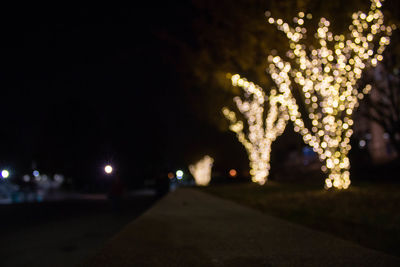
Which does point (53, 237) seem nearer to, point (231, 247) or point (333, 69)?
point (231, 247)

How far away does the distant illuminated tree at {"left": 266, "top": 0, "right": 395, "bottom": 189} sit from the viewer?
42.2 feet

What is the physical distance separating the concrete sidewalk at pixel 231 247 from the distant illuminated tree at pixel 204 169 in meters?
39.5

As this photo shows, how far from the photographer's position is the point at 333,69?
546 inches

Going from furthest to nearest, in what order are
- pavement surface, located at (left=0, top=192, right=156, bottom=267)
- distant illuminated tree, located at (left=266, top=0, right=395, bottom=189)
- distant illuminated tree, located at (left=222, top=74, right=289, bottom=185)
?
distant illuminated tree, located at (left=222, top=74, right=289, bottom=185), distant illuminated tree, located at (left=266, top=0, right=395, bottom=189), pavement surface, located at (left=0, top=192, right=156, bottom=267)

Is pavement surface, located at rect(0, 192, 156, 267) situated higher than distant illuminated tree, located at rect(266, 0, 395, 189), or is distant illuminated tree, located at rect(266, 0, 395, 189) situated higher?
distant illuminated tree, located at rect(266, 0, 395, 189)

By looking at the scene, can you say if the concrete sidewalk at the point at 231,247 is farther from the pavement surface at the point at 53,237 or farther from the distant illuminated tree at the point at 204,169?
the distant illuminated tree at the point at 204,169

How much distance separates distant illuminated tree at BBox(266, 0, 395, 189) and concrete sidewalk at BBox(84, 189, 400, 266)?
6673mm

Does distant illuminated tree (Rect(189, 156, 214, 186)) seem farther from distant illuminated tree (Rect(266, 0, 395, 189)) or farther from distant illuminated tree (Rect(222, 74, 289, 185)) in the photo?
distant illuminated tree (Rect(266, 0, 395, 189))

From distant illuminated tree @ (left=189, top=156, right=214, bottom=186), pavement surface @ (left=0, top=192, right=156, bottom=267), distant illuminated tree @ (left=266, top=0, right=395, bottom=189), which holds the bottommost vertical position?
pavement surface @ (left=0, top=192, right=156, bottom=267)

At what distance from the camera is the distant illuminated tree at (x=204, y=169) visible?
48.2 metres

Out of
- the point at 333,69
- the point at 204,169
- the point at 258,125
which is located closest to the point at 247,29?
the point at 333,69

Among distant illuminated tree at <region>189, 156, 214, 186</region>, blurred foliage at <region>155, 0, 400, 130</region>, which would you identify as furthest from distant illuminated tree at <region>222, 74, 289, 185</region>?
distant illuminated tree at <region>189, 156, 214, 186</region>

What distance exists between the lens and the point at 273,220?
879cm

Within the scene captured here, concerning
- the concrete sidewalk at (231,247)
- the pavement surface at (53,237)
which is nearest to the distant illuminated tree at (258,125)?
the pavement surface at (53,237)
